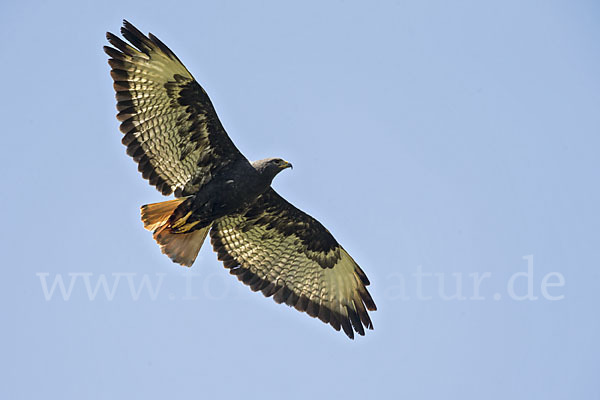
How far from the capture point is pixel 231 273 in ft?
43.0

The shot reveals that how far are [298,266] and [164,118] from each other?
3269 millimetres

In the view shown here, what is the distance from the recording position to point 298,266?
13336 millimetres

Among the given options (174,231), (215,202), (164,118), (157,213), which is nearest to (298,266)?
(215,202)

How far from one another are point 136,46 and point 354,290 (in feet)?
16.5

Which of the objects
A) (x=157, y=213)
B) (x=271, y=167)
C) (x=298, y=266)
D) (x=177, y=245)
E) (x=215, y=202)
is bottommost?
(x=177, y=245)

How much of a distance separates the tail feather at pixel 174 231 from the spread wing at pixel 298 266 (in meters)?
0.85

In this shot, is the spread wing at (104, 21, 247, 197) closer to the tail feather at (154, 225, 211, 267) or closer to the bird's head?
the bird's head

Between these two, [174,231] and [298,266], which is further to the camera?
[298,266]

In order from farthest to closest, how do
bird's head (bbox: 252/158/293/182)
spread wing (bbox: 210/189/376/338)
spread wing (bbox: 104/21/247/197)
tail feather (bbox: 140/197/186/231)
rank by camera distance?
1. spread wing (bbox: 210/189/376/338)
2. bird's head (bbox: 252/158/293/182)
3. tail feather (bbox: 140/197/186/231)
4. spread wing (bbox: 104/21/247/197)

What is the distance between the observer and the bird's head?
465 inches

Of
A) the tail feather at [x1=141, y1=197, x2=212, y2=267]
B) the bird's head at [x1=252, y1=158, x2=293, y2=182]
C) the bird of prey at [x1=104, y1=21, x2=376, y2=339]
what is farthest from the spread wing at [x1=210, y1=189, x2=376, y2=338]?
the bird's head at [x1=252, y1=158, x2=293, y2=182]

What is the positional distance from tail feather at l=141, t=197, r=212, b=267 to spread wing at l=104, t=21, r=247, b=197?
1.26 ft

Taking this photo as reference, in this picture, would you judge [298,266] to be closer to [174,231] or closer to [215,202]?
[215,202]

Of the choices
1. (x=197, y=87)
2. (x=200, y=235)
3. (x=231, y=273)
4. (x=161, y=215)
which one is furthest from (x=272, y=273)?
(x=197, y=87)
